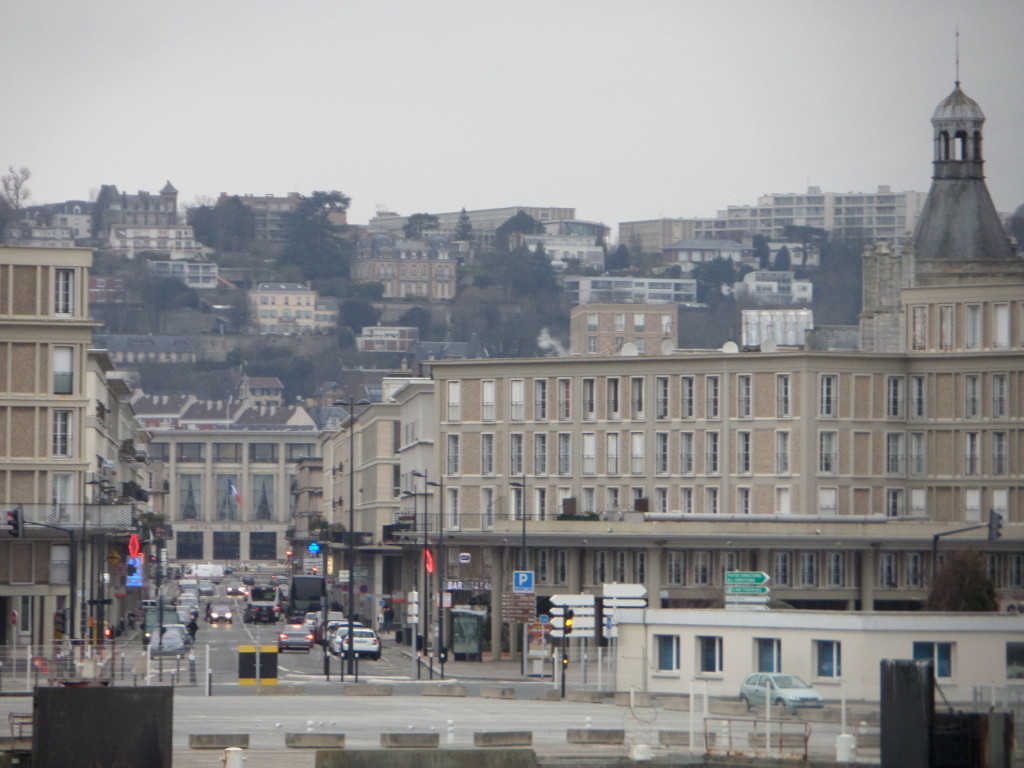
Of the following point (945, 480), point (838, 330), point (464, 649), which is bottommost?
point (464, 649)

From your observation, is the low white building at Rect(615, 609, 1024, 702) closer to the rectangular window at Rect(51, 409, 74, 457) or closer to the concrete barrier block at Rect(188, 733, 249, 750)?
the concrete barrier block at Rect(188, 733, 249, 750)

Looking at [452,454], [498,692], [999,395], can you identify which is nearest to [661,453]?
[452,454]

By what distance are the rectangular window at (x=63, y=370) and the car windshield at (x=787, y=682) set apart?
45570mm

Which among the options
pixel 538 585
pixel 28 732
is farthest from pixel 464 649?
pixel 28 732

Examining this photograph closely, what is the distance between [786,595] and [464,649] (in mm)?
14781

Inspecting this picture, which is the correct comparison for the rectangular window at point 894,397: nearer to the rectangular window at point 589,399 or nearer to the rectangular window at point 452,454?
the rectangular window at point 589,399

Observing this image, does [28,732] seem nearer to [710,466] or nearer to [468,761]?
[468,761]

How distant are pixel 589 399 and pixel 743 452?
8.22m

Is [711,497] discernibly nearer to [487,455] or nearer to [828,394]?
[828,394]

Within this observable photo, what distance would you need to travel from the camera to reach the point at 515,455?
356 ft

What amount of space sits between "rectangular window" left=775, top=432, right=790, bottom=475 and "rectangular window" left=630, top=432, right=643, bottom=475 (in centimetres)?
670

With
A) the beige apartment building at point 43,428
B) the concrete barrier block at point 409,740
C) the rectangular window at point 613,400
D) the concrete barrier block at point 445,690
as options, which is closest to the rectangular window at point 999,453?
the rectangular window at point 613,400

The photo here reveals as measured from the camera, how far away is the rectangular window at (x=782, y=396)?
10388 centimetres

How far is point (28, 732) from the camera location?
48969 millimetres
